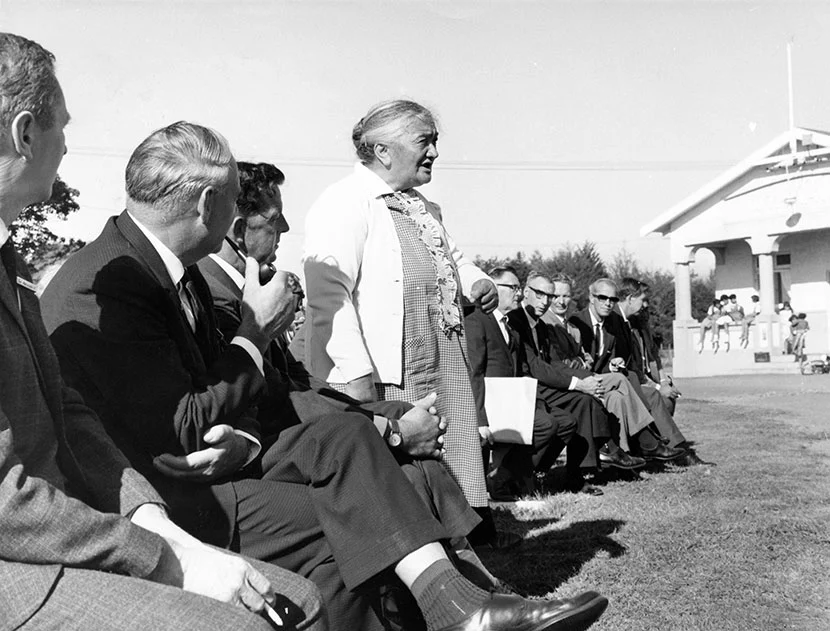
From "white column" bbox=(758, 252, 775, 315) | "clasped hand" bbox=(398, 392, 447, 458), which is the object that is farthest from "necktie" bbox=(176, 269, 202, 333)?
"white column" bbox=(758, 252, 775, 315)

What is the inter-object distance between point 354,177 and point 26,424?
2640mm

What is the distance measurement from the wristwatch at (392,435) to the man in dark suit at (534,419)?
3295 mm

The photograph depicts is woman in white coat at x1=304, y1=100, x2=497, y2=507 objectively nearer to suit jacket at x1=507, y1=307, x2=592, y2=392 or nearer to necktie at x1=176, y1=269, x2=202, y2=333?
necktie at x1=176, y1=269, x2=202, y2=333

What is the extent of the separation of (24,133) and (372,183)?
7.99 feet

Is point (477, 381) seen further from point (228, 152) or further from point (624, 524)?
point (228, 152)

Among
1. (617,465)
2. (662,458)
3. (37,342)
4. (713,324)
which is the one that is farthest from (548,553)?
(713,324)

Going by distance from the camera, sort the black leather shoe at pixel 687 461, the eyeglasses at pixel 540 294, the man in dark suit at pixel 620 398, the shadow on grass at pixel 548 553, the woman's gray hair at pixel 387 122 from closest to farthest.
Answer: the woman's gray hair at pixel 387 122 < the shadow on grass at pixel 548 553 < the eyeglasses at pixel 540 294 < the man in dark suit at pixel 620 398 < the black leather shoe at pixel 687 461

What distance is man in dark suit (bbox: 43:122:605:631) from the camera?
249cm

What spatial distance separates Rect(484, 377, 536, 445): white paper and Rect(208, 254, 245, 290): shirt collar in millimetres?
2782

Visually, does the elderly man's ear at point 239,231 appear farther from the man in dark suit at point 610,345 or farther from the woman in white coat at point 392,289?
the man in dark suit at point 610,345

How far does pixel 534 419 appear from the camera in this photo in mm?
7734

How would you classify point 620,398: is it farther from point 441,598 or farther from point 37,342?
point 37,342

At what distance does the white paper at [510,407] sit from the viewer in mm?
6176

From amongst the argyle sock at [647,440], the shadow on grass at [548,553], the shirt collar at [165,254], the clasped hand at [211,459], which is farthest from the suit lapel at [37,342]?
the argyle sock at [647,440]
